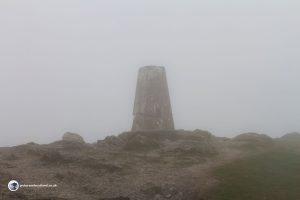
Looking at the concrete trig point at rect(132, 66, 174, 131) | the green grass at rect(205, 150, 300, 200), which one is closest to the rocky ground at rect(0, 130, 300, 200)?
the green grass at rect(205, 150, 300, 200)

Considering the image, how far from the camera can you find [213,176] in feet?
104

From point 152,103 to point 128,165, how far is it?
2047cm

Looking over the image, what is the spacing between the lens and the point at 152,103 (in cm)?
5681

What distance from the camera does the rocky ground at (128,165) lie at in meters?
28.8

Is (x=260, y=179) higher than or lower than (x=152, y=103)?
lower

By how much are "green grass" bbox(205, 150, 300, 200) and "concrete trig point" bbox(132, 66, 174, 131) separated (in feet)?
65.6

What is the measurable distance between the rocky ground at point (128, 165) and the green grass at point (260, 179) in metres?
1.20

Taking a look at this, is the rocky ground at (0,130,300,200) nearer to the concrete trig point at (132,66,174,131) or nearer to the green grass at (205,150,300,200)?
the green grass at (205,150,300,200)

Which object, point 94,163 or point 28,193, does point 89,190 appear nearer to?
point 28,193

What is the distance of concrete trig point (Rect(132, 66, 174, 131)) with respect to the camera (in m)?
56.7

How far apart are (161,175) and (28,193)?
11656 millimetres

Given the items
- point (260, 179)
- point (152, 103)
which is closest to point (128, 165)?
point (260, 179)

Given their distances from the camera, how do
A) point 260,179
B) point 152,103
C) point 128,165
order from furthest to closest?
point 152,103 < point 128,165 < point 260,179

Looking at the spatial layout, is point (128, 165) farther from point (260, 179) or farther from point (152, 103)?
point (152, 103)
